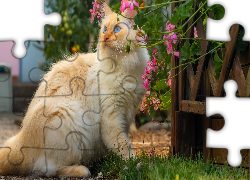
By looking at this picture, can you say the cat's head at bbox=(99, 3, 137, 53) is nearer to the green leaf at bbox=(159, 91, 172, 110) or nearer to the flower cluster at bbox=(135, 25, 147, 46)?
the flower cluster at bbox=(135, 25, 147, 46)

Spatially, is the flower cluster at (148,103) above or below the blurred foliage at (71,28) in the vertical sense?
below

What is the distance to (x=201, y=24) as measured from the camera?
8.17 feet

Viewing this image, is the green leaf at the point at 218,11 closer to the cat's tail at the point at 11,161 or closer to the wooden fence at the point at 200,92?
the wooden fence at the point at 200,92

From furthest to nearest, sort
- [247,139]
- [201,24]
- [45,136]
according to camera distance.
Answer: [45,136] → [201,24] → [247,139]

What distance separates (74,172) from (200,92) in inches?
47.8

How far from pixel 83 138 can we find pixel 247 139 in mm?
1350

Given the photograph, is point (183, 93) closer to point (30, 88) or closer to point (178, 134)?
point (178, 134)

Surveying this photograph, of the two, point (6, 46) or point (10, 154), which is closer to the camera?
point (10, 154)

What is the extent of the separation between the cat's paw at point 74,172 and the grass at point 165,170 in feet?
0.48

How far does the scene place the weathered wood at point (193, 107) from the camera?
7.95 ft

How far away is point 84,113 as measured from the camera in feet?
9.25

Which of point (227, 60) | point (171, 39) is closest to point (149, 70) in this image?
point (171, 39)

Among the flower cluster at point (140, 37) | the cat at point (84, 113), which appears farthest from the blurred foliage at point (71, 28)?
the flower cluster at point (140, 37)

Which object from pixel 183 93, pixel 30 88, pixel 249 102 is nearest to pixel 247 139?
pixel 249 102
